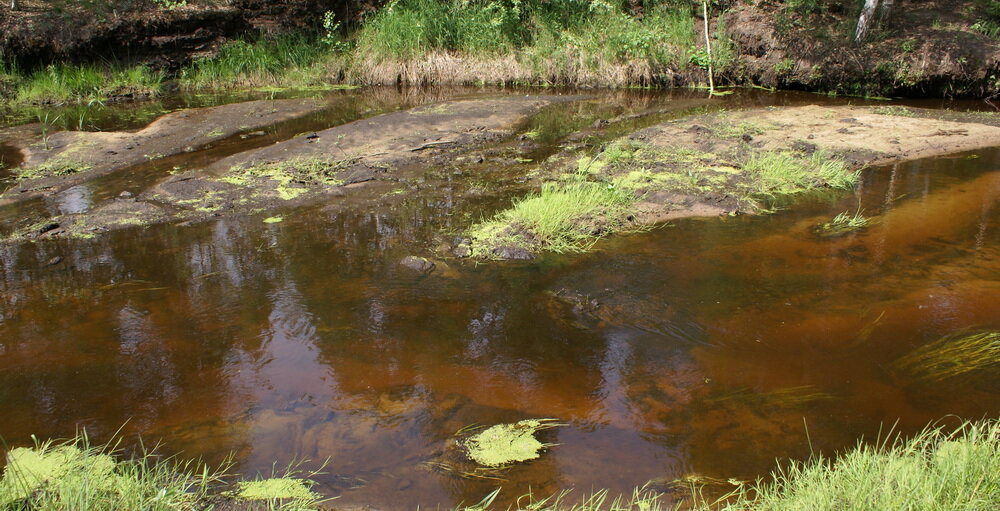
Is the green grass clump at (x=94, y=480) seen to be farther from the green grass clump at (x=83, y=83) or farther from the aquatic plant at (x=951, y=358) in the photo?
the green grass clump at (x=83, y=83)

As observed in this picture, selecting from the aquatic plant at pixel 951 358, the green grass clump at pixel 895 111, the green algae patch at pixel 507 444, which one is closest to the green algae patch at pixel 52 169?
the green algae patch at pixel 507 444

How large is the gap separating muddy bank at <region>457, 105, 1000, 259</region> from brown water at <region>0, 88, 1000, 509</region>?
1.04ft

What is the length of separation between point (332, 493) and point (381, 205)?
12.9 ft

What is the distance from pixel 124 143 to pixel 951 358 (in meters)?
8.76

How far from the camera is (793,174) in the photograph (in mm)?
6613

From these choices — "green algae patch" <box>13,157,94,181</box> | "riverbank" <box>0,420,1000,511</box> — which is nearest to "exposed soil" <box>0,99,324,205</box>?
"green algae patch" <box>13,157,94,181</box>

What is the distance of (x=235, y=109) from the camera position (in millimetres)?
10422

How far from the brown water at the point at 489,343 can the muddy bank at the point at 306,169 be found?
423mm

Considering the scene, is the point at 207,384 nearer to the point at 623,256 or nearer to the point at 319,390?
the point at 319,390

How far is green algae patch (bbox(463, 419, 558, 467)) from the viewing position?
293 centimetres

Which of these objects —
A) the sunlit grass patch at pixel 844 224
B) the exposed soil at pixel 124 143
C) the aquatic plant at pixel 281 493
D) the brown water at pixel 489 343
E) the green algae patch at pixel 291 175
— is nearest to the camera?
the aquatic plant at pixel 281 493

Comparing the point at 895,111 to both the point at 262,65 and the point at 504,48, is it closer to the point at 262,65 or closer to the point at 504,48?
the point at 504,48

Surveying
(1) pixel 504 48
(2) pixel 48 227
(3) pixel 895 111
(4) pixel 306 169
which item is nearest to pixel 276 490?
(2) pixel 48 227

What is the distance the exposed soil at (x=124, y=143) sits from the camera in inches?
283
